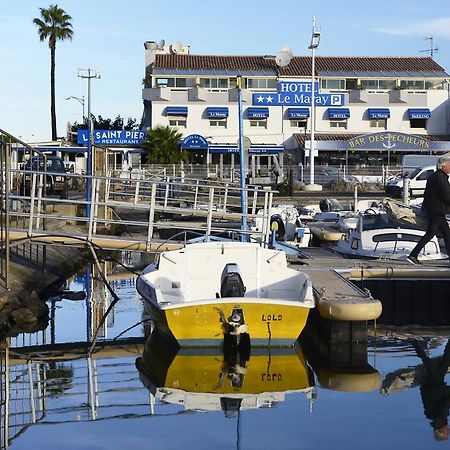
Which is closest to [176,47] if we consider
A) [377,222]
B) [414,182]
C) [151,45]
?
[151,45]

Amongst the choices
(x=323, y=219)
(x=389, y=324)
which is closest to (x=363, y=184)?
(x=323, y=219)

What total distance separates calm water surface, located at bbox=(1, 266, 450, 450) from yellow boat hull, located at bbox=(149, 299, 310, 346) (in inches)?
10.2

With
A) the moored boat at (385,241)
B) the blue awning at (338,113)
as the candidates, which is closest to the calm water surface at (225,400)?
the moored boat at (385,241)

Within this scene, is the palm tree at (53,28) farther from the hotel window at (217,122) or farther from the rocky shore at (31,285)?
the rocky shore at (31,285)

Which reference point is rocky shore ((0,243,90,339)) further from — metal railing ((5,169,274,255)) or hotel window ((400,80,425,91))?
hotel window ((400,80,425,91))

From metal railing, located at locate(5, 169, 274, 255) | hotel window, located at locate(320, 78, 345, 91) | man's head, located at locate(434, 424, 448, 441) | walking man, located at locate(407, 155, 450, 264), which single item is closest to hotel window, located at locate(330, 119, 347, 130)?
hotel window, located at locate(320, 78, 345, 91)

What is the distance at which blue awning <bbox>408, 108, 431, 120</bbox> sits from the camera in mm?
80000

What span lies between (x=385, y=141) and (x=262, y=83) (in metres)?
12.7

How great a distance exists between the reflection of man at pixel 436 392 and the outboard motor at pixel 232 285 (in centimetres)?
293

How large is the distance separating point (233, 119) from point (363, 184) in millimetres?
18832

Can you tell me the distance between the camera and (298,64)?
274ft

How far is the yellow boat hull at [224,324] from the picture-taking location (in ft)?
47.1

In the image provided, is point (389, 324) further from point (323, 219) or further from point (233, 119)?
point (233, 119)

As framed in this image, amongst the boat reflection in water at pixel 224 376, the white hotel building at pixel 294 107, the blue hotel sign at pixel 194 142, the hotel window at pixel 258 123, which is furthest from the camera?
the hotel window at pixel 258 123
